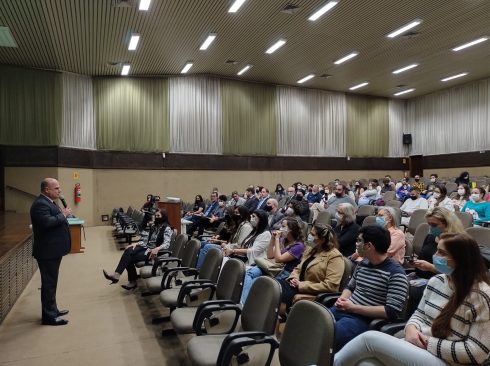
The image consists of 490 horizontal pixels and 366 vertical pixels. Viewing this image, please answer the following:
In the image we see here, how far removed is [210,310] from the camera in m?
2.86

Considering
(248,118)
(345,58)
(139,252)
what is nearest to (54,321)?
(139,252)

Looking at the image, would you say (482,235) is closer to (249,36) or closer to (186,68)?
(249,36)

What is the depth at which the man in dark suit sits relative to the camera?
164 inches

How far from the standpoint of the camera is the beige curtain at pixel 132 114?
14.4 metres

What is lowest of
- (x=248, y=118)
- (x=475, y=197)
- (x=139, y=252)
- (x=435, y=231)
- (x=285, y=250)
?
(x=139, y=252)

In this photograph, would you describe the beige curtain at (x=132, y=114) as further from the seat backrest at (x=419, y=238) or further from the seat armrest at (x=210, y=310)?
the seat armrest at (x=210, y=310)

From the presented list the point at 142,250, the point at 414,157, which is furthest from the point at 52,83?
the point at 414,157

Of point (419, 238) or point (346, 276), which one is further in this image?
point (419, 238)

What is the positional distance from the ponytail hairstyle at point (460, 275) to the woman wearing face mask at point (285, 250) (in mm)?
1929

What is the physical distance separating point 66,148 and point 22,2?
5819 millimetres

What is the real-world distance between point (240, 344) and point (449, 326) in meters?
1.07

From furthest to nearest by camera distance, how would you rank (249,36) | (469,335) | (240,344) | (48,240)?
1. (249,36)
2. (48,240)
3. (240,344)
4. (469,335)

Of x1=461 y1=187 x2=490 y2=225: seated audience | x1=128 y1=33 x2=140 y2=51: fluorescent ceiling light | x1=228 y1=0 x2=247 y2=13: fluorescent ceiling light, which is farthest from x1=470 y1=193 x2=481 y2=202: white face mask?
x1=128 y1=33 x2=140 y2=51: fluorescent ceiling light

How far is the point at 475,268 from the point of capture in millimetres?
2016
